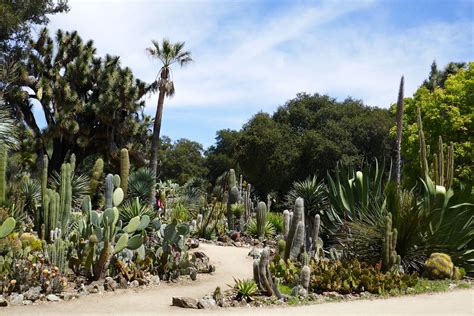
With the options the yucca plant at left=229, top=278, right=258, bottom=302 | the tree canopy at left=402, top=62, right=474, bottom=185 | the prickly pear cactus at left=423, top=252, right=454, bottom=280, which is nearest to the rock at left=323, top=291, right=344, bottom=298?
the yucca plant at left=229, top=278, right=258, bottom=302

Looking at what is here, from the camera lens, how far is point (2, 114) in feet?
51.3

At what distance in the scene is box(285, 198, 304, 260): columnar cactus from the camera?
504 inches

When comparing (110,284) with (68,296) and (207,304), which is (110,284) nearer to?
(68,296)

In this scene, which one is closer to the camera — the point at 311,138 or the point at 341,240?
the point at 341,240

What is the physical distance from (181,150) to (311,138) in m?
27.0

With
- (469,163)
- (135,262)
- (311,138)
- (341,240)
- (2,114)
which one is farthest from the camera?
(311,138)

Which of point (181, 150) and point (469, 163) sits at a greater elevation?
point (181, 150)

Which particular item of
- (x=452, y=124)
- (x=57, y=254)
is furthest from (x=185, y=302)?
(x=452, y=124)

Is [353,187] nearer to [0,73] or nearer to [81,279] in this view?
[81,279]

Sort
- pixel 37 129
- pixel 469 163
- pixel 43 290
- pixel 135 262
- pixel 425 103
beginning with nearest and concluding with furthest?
pixel 43 290, pixel 135 262, pixel 469 163, pixel 425 103, pixel 37 129

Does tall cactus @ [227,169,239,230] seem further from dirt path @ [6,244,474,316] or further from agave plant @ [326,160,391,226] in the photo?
dirt path @ [6,244,474,316]

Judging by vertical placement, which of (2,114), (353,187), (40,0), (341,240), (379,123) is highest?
(40,0)

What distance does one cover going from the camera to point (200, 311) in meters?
9.16

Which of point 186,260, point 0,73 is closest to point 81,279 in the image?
point 186,260
